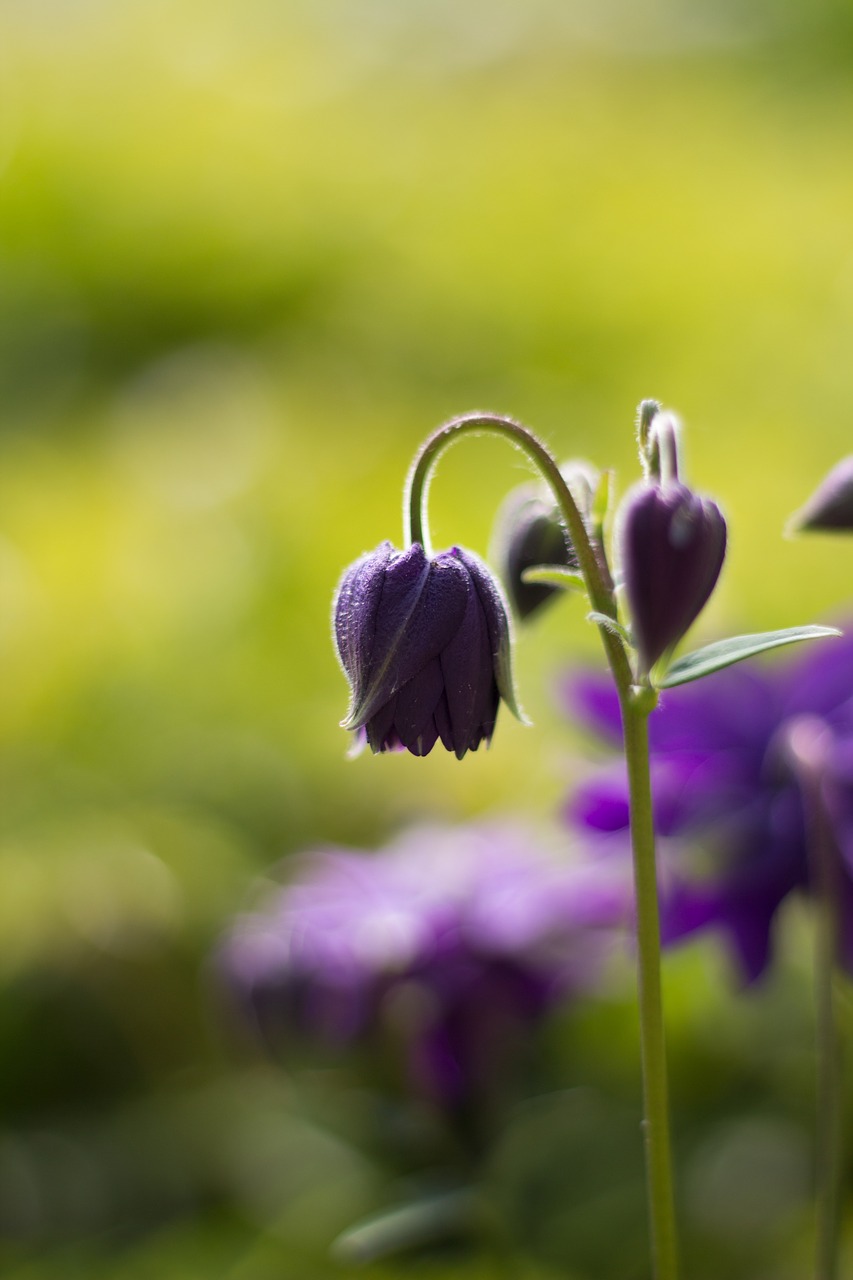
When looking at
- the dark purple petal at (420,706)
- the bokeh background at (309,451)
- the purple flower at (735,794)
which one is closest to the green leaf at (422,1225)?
the bokeh background at (309,451)

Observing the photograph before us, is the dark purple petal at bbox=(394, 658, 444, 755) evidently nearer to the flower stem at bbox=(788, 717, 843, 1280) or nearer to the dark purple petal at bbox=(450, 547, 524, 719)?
the dark purple petal at bbox=(450, 547, 524, 719)

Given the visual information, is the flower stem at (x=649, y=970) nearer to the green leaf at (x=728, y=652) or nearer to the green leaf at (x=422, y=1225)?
the green leaf at (x=728, y=652)

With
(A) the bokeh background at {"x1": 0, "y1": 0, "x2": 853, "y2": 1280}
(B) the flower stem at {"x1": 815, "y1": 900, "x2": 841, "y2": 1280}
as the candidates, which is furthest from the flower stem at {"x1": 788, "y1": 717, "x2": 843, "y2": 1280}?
Answer: (A) the bokeh background at {"x1": 0, "y1": 0, "x2": 853, "y2": 1280}

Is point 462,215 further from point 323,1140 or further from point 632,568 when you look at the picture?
point 632,568

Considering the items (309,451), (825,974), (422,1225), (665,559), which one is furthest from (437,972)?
(309,451)

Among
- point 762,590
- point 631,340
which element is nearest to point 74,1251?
point 762,590
